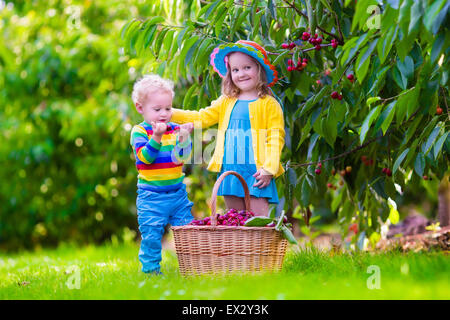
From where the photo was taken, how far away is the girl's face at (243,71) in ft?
10.3

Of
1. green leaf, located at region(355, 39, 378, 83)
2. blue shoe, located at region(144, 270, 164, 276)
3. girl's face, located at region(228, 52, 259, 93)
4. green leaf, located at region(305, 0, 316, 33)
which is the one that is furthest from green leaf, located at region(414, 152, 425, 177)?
blue shoe, located at region(144, 270, 164, 276)

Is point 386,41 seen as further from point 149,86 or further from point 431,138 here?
point 149,86

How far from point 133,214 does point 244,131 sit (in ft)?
16.3

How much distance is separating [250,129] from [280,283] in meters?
0.95

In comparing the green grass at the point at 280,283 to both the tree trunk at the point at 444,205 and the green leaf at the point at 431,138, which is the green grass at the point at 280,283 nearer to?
the green leaf at the point at 431,138

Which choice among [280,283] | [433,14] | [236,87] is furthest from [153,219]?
[433,14]

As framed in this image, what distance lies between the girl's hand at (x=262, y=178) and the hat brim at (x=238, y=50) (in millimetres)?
497

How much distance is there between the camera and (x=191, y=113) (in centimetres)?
330

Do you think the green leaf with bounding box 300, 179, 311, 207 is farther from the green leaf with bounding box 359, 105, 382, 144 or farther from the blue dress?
the green leaf with bounding box 359, 105, 382, 144

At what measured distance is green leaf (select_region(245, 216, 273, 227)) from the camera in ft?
9.32

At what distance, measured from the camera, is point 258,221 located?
2.85 m
